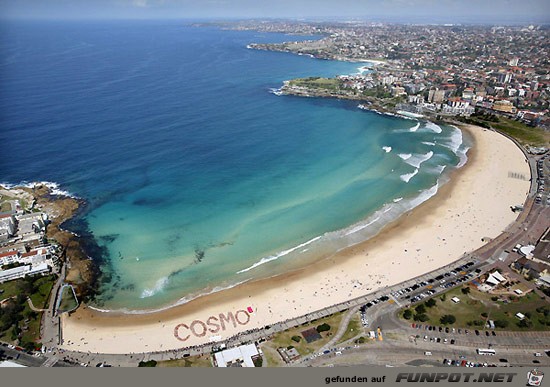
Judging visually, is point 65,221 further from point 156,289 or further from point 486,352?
point 486,352

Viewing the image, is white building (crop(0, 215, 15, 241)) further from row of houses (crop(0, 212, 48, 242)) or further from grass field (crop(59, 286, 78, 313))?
grass field (crop(59, 286, 78, 313))

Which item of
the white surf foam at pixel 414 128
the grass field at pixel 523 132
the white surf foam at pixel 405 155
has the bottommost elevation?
the white surf foam at pixel 405 155

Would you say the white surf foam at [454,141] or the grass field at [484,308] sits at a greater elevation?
the white surf foam at [454,141]

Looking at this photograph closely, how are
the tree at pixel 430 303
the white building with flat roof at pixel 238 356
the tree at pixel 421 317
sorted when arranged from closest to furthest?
1. the white building with flat roof at pixel 238 356
2. the tree at pixel 421 317
3. the tree at pixel 430 303

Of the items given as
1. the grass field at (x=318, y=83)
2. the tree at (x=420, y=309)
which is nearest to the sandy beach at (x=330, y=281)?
the tree at (x=420, y=309)

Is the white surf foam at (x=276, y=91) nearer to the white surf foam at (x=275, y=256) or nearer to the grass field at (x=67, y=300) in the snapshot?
the white surf foam at (x=275, y=256)

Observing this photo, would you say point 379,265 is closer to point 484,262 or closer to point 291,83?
point 484,262

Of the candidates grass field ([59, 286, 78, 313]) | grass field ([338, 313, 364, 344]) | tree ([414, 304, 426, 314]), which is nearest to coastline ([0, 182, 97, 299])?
grass field ([59, 286, 78, 313])
